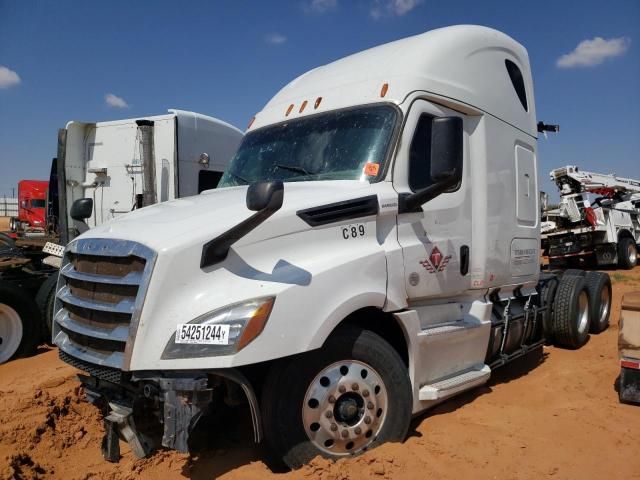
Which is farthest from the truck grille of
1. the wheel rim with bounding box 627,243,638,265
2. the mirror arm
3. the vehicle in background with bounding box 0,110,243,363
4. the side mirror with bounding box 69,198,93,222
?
the wheel rim with bounding box 627,243,638,265

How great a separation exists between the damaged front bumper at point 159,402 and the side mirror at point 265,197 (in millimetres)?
933

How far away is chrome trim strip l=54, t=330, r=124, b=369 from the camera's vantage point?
303 cm

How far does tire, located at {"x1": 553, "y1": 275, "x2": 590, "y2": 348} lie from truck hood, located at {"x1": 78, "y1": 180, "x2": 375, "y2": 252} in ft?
14.1

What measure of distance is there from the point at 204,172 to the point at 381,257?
6873mm

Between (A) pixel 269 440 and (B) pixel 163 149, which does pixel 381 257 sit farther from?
(B) pixel 163 149

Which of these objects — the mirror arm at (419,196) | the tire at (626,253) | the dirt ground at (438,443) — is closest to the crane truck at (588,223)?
the tire at (626,253)

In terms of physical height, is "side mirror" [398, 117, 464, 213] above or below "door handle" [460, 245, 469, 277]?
above

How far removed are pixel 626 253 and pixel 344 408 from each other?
1719 cm

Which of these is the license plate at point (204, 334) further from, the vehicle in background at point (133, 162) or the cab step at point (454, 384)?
the vehicle in background at point (133, 162)

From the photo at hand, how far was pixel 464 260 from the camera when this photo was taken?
453 cm

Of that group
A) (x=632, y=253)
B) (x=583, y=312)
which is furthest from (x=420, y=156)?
(x=632, y=253)

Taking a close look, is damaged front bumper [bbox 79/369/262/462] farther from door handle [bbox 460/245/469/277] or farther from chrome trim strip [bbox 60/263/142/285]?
door handle [bbox 460/245/469/277]

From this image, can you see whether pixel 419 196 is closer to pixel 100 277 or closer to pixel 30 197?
pixel 100 277

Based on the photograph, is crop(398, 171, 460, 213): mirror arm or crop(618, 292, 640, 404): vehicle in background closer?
crop(398, 171, 460, 213): mirror arm
